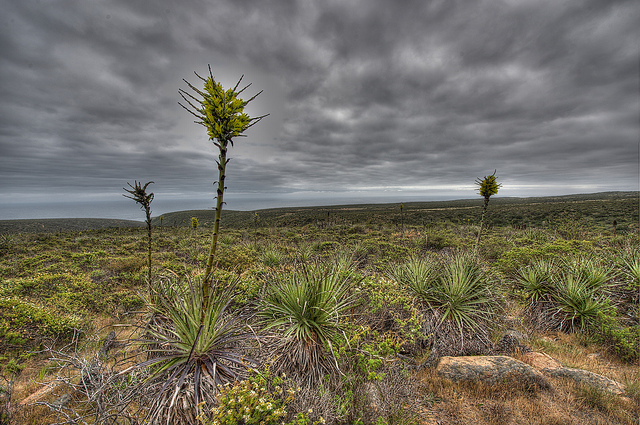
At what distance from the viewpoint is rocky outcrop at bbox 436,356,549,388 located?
3.81 meters

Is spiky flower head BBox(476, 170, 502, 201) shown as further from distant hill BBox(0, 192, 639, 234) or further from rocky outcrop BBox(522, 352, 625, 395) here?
distant hill BBox(0, 192, 639, 234)

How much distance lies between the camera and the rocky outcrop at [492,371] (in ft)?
12.5

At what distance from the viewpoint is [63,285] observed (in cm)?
804

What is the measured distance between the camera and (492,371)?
3.91 metres

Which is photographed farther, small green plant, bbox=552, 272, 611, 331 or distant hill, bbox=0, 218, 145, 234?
distant hill, bbox=0, 218, 145, 234

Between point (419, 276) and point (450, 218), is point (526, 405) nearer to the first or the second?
point (419, 276)

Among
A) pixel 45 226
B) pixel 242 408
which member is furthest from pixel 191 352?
pixel 45 226

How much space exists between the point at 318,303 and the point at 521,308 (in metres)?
6.05

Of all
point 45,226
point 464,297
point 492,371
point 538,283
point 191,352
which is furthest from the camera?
point 45,226

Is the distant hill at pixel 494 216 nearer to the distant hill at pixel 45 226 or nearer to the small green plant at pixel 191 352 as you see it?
the small green plant at pixel 191 352

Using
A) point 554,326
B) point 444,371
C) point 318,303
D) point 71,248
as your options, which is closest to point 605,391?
point 444,371

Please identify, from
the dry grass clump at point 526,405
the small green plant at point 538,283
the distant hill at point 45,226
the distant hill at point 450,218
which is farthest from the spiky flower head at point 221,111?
the distant hill at point 45,226

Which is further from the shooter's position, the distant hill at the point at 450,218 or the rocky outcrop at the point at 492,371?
the distant hill at the point at 450,218

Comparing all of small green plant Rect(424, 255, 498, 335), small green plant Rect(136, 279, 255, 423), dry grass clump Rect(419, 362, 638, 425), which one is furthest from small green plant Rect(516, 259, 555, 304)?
small green plant Rect(136, 279, 255, 423)
